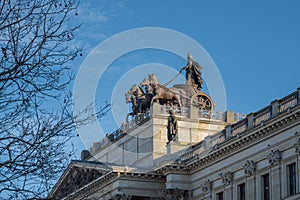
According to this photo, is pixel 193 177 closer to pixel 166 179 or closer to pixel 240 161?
pixel 166 179

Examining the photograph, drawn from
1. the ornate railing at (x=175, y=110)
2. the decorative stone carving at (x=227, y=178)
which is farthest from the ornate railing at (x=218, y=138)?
the ornate railing at (x=175, y=110)

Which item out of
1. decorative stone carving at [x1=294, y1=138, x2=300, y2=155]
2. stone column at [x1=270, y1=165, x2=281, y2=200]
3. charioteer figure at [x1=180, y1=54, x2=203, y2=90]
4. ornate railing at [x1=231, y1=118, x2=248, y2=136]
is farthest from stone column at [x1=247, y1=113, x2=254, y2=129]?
charioteer figure at [x1=180, y1=54, x2=203, y2=90]

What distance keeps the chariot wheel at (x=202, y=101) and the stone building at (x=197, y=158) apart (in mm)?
753

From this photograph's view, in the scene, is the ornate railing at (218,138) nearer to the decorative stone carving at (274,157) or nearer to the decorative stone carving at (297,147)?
the decorative stone carving at (274,157)

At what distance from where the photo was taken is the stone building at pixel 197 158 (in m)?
48.8

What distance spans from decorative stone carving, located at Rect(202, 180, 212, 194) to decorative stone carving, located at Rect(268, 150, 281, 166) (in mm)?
8590

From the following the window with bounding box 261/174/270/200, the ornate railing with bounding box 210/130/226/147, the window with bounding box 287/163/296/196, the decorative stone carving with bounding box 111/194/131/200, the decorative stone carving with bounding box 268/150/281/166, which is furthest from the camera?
the decorative stone carving with bounding box 111/194/131/200

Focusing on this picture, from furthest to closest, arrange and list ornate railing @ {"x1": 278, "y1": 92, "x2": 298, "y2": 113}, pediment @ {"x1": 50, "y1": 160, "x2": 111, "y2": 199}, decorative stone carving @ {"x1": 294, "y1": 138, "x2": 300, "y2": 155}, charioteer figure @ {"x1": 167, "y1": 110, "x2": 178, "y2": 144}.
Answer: pediment @ {"x1": 50, "y1": 160, "x2": 111, "y2": 199} → charioteer figure @ {"x1": 167, "y1": 110, "x2": 178, "y2": 144} → ornate railing @ {"x1": 278, "y1": 92, "x2": 298, "y2": 113} → decorative stone carving @ {"x1": 294, "y1": 138, "x2": 300, "y2": 155}

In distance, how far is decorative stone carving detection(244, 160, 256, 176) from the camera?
52.3 m

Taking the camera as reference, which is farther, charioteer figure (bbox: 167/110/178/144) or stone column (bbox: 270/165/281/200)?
charioteer figure (bbox: 167/110/178/144)

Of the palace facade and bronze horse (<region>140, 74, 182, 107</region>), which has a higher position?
bronze horse (<region>140, 74, 182, 107</region>)

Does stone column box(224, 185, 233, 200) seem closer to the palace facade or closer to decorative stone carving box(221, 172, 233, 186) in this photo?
the palace facade

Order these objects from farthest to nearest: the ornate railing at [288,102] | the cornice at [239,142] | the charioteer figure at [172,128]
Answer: the charioteer figure at [172,128], the cornice at [239,142], the ornate railing at [288,102]

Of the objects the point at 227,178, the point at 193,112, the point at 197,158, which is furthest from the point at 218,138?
the point at 193,112
